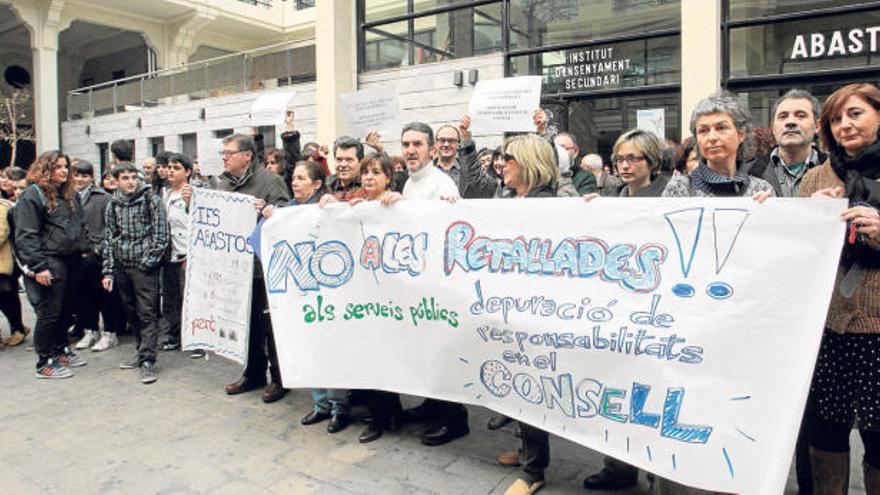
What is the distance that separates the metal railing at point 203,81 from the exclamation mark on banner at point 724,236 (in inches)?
522

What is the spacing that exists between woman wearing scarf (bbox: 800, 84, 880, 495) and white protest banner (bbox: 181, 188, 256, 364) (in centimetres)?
356

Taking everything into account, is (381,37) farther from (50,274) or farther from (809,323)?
(809,323)

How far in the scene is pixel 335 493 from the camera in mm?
3146

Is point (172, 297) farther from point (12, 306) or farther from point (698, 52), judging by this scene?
point (698, 52)

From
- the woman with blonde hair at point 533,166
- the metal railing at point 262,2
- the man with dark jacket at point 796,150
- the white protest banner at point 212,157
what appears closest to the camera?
the man with dark jacket at point 796,150

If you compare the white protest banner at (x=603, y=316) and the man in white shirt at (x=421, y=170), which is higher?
the man in white shirt at (x=421, y=170)

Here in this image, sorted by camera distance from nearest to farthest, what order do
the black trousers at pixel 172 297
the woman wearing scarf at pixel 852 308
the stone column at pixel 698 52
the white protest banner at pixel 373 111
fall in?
the woman wearing scarf at pixel 852 308 → the white protest banner at pixel 373 111 → the black trousers at pixel 172 297 → the stone column at pixel 698 52

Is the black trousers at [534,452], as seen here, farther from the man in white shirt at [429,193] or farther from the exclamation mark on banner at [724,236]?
the exclamation mark on banner at [724,236]

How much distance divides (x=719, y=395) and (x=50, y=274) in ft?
17.1

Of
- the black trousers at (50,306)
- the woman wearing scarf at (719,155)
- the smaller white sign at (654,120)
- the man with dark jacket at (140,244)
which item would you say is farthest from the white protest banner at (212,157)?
the smaller white sign at (654,120)

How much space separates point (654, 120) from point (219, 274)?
6.50 meters

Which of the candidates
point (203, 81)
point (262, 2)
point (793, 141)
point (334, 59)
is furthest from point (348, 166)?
point (262, 2)

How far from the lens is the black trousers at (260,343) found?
4.64 metres

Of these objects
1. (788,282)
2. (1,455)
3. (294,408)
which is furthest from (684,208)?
(1,455)
